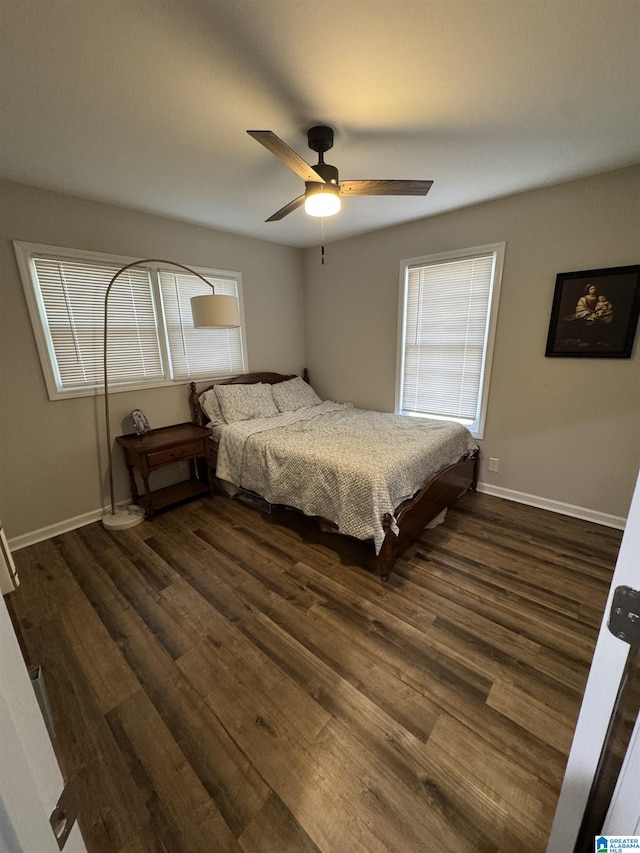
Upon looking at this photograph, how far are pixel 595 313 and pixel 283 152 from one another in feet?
8.00

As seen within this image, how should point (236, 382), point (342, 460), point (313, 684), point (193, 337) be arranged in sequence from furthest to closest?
point (236, 382) → point (193, 337) → point (342, 460) → point (313, 684)

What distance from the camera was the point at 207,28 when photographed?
1.21 meters

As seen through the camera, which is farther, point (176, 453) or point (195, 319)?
point (176, 453)

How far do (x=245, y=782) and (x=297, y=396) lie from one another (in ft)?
10.5

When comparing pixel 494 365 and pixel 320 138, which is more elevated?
pixel 320 138

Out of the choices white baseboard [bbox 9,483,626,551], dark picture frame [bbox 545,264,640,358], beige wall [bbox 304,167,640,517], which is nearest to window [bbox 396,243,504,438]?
beige wall [bbox 304,167,640,517]

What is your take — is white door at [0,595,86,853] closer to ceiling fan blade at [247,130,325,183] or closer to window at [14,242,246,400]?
ceiling fan blade at [247,130,325,183]

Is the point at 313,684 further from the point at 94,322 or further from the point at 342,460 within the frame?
the point at 94,322

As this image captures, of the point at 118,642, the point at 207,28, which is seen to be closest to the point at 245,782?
the point at 118,642

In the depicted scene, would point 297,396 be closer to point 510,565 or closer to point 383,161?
point 383,161

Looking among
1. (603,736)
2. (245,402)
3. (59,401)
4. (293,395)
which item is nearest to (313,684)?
(603,736)

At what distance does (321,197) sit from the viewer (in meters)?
1.76

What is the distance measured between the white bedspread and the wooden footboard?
58mm

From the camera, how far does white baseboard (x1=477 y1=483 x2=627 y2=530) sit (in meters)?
2.63
